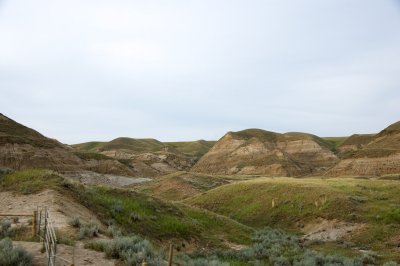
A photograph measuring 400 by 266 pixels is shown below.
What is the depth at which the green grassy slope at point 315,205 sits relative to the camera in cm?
2833

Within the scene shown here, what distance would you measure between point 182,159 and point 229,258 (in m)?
118

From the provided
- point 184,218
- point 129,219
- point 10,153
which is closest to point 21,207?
point 129,219

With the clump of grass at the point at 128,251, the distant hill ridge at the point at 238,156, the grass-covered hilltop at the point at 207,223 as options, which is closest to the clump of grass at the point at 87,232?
the grass-covered hilltop at the point at 207,223

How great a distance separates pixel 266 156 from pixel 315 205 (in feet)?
238

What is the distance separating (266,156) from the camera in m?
108

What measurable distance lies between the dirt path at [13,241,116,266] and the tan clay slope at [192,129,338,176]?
279ft

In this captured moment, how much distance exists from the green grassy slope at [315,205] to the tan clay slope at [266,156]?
175ft

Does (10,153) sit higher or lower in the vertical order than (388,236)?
higher

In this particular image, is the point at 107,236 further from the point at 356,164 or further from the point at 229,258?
the point at 356,164

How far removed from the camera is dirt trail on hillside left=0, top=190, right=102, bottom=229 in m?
19.0

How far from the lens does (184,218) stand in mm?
27188

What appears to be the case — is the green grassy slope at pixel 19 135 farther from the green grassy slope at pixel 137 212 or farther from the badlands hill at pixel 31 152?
the green grassy slope at pixel 137 212

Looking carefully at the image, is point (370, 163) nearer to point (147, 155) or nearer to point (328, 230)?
point (328, 230)

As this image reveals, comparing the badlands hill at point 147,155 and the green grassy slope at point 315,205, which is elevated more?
the badlands hill at point 147,155
